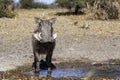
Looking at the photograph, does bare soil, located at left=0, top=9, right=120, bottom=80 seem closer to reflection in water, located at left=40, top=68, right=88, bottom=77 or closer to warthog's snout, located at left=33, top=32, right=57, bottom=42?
reflection in water, located at left=40, top=68, right=88, bottom=77

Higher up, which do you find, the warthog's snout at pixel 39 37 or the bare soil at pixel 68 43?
the warthog's snout at pixel 39 37

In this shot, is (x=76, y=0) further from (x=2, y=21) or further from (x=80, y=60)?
(x=80, y=60)

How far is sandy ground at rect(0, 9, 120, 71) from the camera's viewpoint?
16.9 m

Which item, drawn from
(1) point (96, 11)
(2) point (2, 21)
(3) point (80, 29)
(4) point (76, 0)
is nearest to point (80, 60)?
(3) point (80, 29)

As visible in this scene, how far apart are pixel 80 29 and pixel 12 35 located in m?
3.87

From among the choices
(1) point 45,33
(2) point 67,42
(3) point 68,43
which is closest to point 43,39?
(1) point 45,33

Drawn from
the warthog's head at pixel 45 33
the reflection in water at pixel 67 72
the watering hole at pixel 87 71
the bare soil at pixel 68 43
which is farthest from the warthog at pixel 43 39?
the bare soil at pixel 68 43

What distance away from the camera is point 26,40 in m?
20.5

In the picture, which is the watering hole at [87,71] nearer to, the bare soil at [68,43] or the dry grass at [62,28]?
the bare soil at [68,43]

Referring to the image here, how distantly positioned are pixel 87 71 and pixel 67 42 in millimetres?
5744

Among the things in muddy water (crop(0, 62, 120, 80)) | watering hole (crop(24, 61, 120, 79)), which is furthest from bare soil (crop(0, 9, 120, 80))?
watering hole (crop(24, 61, 120, 79))

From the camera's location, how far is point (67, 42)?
20.2 meters

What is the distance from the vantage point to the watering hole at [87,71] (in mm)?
13828

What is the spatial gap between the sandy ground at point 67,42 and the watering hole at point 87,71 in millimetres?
993
